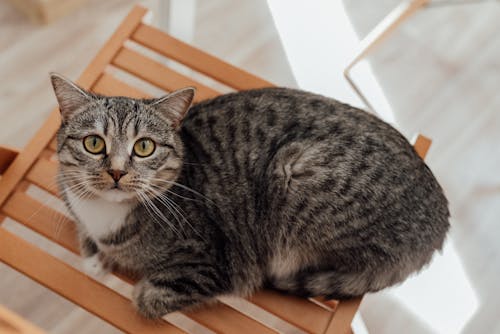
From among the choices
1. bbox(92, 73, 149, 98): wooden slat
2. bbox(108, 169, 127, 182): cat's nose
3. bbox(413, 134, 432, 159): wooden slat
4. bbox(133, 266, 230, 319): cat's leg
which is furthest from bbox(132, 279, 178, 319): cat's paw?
bbox(413, 134, 432, 159): wooden slat

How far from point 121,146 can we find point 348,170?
407 millimetres

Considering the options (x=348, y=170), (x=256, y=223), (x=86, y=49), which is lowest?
(x=86, y=49)

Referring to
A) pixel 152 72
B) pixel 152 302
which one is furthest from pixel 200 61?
pixel 152 302

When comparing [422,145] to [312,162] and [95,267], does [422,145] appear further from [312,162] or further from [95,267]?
[95,267]

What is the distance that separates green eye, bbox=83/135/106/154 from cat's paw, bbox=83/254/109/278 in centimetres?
28

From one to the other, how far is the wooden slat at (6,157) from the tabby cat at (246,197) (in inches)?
7.2

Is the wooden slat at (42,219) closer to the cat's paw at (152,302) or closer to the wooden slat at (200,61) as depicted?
the cat's paw at (152,302)

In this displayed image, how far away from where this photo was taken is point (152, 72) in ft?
4.60

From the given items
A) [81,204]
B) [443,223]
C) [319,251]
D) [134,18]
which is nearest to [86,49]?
[134,18]

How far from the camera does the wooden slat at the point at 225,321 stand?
1.12 m

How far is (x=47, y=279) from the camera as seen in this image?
3.71 feet

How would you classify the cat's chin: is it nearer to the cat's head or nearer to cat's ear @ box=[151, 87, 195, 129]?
the cat's head

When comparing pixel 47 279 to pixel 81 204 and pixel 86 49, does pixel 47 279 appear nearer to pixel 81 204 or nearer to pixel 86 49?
pixel 81 204

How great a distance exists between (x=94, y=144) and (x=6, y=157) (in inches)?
14.0
